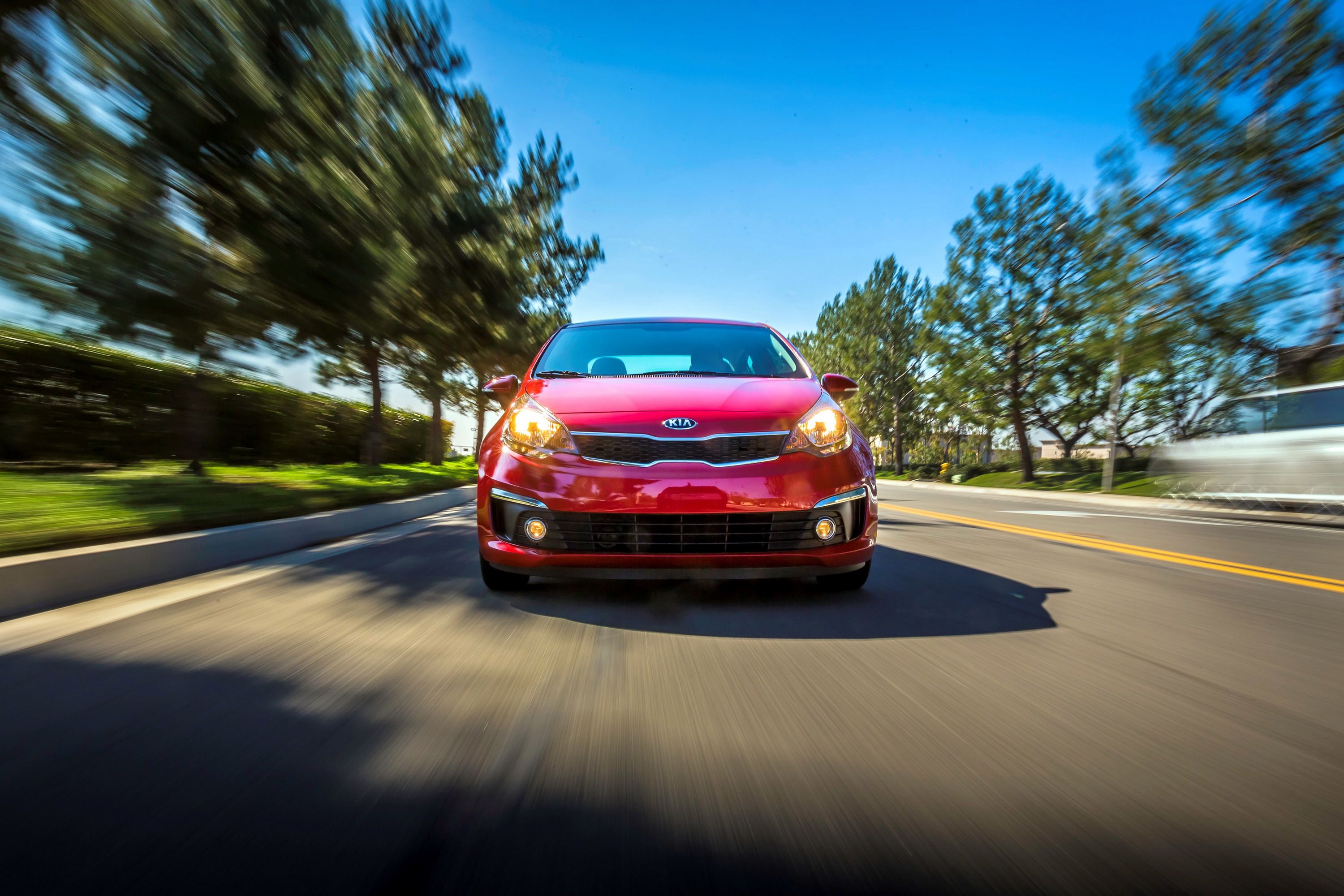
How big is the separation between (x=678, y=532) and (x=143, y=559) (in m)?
3.64

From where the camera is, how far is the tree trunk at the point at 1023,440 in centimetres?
3547

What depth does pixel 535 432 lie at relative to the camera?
3.84 m

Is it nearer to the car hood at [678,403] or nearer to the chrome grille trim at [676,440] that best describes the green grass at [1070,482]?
the car hood at [678,403]

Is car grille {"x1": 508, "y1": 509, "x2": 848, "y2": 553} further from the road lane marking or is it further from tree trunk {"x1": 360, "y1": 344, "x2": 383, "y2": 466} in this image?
tree trunk {"x1": 360, "y1": 344, "x2": 383, "y2": 466}

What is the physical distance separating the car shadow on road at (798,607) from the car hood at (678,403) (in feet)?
3.00

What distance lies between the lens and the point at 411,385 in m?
18.6

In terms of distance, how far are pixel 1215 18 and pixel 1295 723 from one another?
24359 millimetres

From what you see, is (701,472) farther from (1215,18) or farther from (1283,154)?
(1215,18)

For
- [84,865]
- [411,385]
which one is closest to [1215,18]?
[411,385]

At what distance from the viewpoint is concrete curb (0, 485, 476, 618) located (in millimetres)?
3881

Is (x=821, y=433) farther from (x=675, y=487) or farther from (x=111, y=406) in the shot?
(x=111, y=406)

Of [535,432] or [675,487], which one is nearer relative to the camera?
[675,487]

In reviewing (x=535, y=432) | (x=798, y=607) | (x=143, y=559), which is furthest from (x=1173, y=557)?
(x=143, y=559)

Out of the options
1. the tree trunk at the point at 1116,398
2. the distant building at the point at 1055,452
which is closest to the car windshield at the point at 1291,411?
the tree trunk at the point at 1116,398
